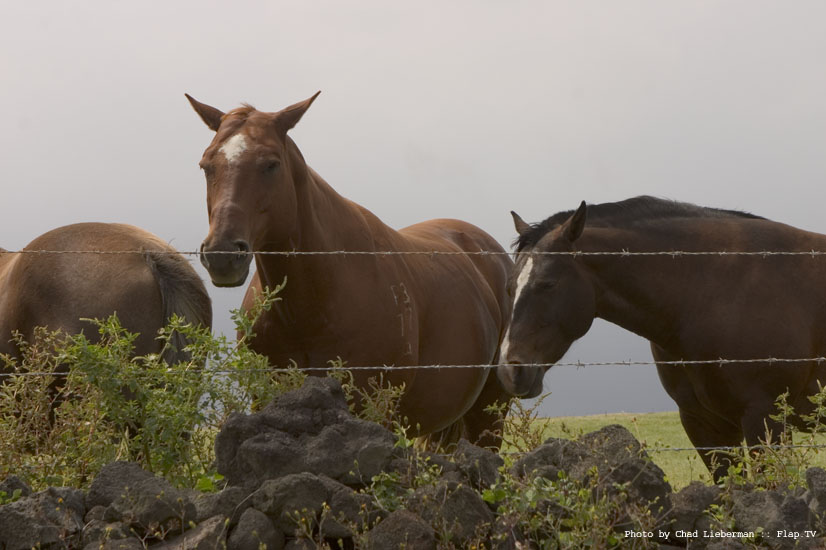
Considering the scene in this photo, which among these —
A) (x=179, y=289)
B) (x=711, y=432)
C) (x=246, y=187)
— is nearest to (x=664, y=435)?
(x=711, y=432)

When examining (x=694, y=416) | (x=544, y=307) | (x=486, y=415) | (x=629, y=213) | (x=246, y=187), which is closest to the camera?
(x=246, y=187)

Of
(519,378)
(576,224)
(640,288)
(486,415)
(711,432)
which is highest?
(576,224)

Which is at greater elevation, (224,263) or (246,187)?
(246,187)

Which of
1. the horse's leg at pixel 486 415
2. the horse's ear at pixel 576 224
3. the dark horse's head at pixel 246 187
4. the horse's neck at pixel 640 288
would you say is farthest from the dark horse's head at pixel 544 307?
the horse's leg at pixel 486 415

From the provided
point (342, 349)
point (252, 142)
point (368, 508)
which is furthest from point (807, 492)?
point (252, 142)

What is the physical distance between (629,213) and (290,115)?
2.32m

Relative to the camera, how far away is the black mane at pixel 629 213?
596cm

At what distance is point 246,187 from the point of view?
494cm

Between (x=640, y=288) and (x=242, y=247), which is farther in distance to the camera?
(x=640, y=288)

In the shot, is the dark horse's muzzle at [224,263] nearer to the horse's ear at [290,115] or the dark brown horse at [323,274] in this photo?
the dark brown horse at [323,274]

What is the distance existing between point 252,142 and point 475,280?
102 inches

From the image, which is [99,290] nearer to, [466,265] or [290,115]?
[290,115]

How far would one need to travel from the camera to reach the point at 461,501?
3693mm

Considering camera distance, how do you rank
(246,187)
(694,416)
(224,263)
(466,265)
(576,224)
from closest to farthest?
(224,263) < (246,187) < (576,224) < (694,416) < (466,265)
